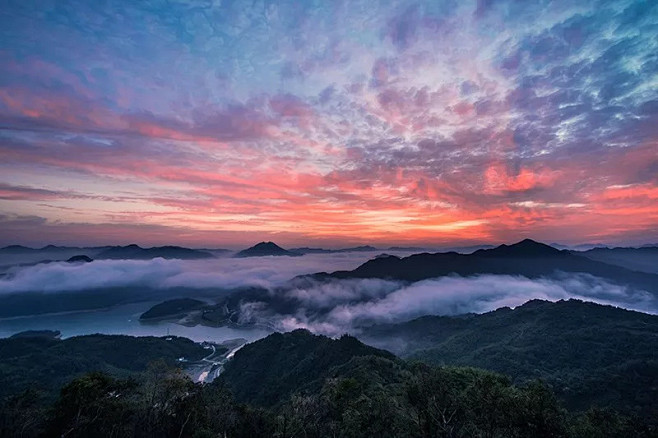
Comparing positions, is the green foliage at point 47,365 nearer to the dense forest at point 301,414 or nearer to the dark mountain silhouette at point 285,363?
the dark mountain silhouette at point 285,363

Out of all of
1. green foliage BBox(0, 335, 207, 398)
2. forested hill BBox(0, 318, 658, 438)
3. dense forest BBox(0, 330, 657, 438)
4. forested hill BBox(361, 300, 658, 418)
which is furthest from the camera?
green foliage BBox(0, 335, 207, 398)

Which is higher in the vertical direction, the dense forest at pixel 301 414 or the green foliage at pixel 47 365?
the dense forest at pixel 301 414

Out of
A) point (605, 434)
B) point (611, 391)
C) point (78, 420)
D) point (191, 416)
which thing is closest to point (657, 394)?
point (611, 391)

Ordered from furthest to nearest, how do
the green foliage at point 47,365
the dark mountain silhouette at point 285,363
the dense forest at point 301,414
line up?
1. the green foliage at point 47,365
2. the dark mountain silhouette at point 285,363
3. the dense forest at point 301,414

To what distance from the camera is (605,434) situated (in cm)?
3844

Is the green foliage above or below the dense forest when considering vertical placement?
below

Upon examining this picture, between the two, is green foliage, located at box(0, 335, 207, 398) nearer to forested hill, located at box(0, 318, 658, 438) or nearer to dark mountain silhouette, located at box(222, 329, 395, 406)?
dark mountain silhouette, located at box(222, 329, 395, 406)

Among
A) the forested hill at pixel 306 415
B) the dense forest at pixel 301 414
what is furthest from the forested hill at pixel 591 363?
the dense forest at pixel 301 414

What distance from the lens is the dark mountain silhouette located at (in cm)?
13400

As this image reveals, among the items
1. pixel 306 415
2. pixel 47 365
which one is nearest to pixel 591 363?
pixel 306 415

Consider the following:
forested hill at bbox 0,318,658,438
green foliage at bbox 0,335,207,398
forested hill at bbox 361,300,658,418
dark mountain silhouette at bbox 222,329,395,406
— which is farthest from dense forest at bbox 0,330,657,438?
green foliage at bbox 0,335,207,398

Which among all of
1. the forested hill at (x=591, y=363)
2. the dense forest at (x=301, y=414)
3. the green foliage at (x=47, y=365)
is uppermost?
the dense forest at (x=301, y=414)

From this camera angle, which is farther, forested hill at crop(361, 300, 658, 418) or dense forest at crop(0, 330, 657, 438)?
forested hill at crop(361, 300, 658, 418)

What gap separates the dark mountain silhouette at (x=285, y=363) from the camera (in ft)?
440
